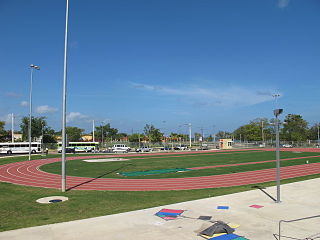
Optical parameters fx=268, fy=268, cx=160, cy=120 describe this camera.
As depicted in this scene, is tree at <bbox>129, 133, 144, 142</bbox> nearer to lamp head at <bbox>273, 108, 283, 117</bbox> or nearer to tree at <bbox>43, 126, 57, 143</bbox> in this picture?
tree at <bbox>43, 126, 57, 143</bbox>

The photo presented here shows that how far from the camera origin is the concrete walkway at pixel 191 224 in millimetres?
7723

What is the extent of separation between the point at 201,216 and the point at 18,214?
6.89 metres

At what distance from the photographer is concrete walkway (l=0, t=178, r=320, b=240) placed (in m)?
7.72

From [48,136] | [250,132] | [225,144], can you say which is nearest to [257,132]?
[250,132]

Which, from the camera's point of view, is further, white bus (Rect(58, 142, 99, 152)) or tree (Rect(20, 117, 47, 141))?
tree (Rect(20, 117, 47, 141))

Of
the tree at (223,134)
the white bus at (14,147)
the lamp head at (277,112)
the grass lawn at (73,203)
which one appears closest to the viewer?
the grass lawn at (73,203)

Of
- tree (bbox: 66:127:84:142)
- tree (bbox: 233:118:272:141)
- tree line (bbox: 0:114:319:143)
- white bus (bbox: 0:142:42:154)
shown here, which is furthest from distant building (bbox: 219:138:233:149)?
tree (bbox: 66:127:84:142)

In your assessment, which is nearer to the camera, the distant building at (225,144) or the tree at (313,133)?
the distant building at (225,144)

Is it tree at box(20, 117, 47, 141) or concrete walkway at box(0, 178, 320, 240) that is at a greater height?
tree at box(20, 117, 47, 141)

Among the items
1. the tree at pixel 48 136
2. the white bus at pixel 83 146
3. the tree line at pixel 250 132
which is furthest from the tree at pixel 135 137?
the white bus at pixel 83 146

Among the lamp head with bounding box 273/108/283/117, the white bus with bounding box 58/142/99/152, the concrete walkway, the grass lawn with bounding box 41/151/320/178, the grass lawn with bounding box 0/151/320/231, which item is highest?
the lamp head with bounding box 273/108/283/117

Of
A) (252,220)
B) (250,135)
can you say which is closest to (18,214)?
(252,220)

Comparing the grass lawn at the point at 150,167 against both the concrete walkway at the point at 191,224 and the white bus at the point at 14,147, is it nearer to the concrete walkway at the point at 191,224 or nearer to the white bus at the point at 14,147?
the concrete walkway at the point at 191,224

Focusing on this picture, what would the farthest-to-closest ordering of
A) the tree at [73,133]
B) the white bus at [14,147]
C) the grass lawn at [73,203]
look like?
the tree at [73,133]
the white bus at [14,147]
the grass lawn at [73,203]
